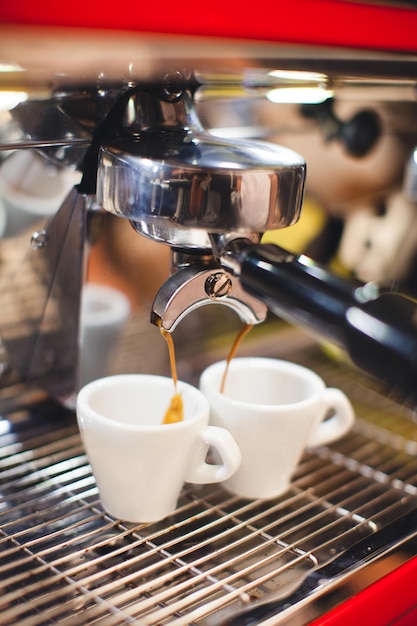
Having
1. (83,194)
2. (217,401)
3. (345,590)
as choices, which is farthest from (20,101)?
(345,590)

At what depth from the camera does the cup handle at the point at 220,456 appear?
52 centimetres

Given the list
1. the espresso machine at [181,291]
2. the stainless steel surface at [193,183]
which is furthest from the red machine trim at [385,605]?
the stainless steel surface at [193,183]

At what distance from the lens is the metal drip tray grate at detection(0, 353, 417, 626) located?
1.44 feet

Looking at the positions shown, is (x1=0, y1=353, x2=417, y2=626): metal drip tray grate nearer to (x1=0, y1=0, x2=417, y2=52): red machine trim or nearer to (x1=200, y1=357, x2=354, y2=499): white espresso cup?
(x1=200, y1=357, x2=354, y2=499): white espresso cup

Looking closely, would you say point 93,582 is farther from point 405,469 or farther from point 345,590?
point 405,469

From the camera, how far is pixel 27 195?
58 centimetres

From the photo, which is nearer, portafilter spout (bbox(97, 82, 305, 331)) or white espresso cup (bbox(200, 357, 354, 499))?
portafilter spout (bbox(97, 82, 305, 331))

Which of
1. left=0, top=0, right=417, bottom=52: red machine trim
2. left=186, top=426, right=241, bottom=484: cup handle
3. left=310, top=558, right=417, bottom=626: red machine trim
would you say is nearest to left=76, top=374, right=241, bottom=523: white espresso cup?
left=186, top=426, right=241, bottom=484: cup handle

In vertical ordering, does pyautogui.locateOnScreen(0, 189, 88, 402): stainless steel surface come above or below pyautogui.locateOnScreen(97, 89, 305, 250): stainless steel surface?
below

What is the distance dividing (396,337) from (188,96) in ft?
0.74

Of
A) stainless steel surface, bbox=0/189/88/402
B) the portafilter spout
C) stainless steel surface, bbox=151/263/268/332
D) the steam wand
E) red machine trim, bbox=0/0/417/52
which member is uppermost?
red machine trim, bbox=0/0/417/52

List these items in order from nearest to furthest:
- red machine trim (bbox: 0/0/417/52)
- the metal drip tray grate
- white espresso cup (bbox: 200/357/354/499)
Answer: red machine trim (bbox: 0/0/417/52) → the metal drip tray grate → white espresso cup (bbox: 200/357/354/499)

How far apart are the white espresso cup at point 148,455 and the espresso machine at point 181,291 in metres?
0.02

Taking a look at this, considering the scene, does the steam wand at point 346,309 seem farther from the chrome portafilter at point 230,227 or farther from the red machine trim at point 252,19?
the red machine trim at point 252,19
